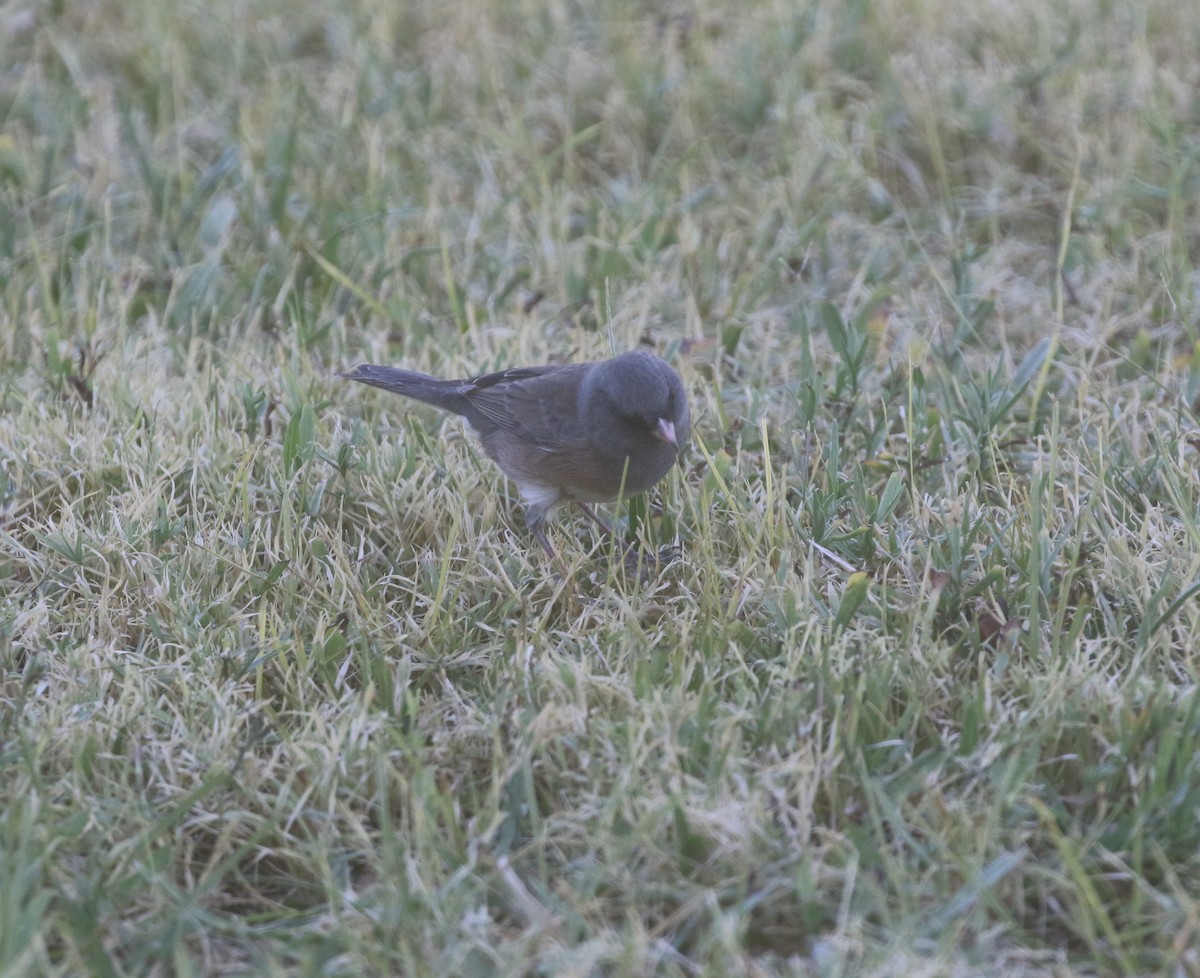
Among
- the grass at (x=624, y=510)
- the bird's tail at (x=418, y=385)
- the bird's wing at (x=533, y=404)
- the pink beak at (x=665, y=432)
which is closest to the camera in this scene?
the grass at (x=624, y=510)

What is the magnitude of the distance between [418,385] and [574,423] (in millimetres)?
523

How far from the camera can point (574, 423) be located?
3.81m

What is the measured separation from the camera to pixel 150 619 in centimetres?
326

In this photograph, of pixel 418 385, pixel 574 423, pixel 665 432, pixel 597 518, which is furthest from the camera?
pixel 418 385

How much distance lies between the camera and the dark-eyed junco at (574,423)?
142 inches

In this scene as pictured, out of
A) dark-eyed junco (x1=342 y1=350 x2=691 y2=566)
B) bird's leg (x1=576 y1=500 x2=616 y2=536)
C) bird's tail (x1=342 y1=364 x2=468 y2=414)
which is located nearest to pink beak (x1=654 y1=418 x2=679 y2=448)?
dark-eyed junco (x1=342 y1=350 x2=691 y2=566)

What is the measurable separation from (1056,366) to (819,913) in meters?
2.40

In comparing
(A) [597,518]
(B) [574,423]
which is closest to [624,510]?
(A) [597,518]

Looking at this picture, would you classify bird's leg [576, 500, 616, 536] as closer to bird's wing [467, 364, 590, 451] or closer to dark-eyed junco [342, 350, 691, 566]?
dark-eyed junco [342, 350, 691, 566]

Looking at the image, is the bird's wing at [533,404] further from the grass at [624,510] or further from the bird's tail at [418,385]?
the grass at [624,510]

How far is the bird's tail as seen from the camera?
4.03m

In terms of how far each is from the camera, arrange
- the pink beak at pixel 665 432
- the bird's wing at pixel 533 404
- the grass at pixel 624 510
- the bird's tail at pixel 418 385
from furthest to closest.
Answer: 1. the bird's tail at pixel 418 385
2. the bird's wing at pixel 533 404
3. the pink beak at pixel 665 432
4. the grass at pixel 624 510

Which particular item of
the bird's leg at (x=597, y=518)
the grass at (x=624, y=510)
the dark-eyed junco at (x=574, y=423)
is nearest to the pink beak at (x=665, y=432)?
the dark-eyed junco at (x=574, y=423)

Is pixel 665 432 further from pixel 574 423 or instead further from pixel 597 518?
pixel 597 518
